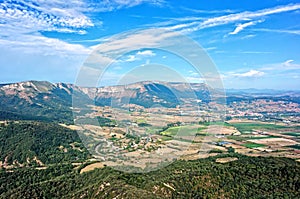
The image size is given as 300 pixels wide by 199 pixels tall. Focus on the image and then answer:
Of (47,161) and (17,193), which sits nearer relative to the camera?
(17,193)

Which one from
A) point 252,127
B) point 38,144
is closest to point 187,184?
point 38,144

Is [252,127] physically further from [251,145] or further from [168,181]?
[168,181]

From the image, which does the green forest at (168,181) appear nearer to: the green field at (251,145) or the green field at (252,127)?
the green field at (251,145)

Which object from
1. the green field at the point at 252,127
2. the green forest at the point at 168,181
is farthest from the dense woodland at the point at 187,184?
the green field at the point at 252,127

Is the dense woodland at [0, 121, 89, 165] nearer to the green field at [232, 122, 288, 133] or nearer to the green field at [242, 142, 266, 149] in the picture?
the green field at [242, 142, 266, 149]

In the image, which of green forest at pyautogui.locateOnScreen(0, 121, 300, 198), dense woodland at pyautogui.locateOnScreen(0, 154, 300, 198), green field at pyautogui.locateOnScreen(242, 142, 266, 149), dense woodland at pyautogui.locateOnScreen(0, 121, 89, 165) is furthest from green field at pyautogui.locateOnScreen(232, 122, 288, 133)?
dense woodland at pyautogui.locateOnScreen(0, 121, 89, 165)

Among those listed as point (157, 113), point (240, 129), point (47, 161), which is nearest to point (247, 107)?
point (240, 129)

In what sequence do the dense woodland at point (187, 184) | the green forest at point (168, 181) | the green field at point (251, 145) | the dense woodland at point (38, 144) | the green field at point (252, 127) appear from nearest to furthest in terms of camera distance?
the dense woodland at point (187, 184) → the green forest at point (168, 181) → the dense woodland at point (38, 144) → the green field at point (251, 145) → the green field at point (252, 127)

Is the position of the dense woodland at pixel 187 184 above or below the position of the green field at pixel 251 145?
above

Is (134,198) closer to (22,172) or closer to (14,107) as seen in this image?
(22,172)

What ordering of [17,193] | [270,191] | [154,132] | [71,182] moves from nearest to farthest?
1. [270,191]
2. [17,193]
3. [71,182]
4. [154,132]

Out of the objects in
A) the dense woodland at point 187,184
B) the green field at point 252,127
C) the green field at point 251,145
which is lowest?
the green field at point 251,145
